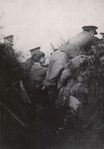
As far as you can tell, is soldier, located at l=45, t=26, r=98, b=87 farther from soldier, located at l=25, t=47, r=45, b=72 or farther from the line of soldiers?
soldier, located at l=25, t=47, r=45, b=72

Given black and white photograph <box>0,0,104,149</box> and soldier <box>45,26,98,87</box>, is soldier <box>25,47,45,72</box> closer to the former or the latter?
black and white photograph <box>0,0,104,149</box>

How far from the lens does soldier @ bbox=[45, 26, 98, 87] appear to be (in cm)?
445

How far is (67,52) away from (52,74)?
39cm

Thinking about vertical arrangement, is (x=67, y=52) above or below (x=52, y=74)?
above

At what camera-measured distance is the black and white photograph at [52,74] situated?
13.9ft

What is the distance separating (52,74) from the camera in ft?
14.7

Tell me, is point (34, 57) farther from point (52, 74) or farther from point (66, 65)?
point (66, 65)

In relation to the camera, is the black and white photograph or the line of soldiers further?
the line of soldiers

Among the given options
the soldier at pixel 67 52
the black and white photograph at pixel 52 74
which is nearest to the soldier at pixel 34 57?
the black and white photograph at pixel 52 74

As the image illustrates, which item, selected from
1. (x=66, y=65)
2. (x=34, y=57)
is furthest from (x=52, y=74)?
(x=34, y=57)

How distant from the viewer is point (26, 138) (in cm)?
419

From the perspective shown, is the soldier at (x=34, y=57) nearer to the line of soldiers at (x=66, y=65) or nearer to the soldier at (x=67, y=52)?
the line of soldiers at (x=66, y=65)

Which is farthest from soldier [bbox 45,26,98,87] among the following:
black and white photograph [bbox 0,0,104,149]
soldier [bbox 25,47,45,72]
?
soldier [bbox 25,47,45,72]

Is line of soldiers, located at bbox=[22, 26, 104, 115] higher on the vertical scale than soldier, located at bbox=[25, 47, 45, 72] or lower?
lower
